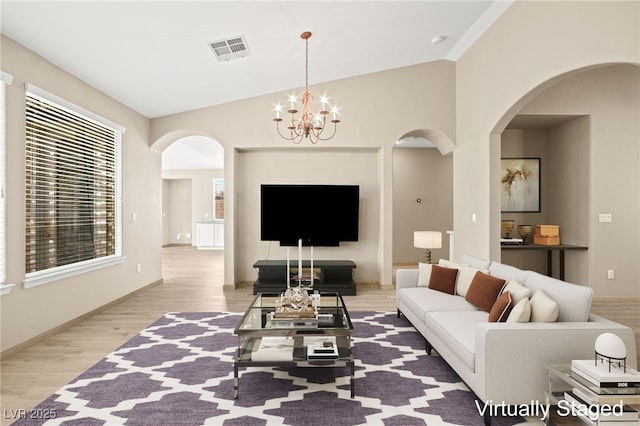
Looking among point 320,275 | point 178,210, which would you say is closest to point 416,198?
point 320,275

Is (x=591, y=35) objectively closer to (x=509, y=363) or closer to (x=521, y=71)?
(x=521, y=71)

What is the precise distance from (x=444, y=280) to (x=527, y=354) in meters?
1.69

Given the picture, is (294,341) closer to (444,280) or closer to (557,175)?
(444,280)

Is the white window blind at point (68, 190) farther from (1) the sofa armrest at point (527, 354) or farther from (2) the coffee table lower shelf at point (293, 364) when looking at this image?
(1) the sofa armrest at point (527, 354)

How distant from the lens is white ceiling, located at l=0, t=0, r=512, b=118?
315cm

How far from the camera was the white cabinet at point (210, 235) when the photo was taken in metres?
11.5

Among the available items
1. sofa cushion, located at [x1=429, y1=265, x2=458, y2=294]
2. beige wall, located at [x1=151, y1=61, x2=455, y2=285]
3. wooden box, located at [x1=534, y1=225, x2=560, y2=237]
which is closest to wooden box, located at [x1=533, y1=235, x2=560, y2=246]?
wooden box, located at [x1=534, y1=225, x2=560, y2=237]

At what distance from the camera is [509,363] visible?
219cm

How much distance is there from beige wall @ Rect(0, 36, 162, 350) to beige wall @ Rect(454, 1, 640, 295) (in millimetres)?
4762

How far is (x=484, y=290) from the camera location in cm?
320

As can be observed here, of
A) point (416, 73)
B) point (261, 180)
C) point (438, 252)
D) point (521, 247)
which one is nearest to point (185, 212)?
point (261, 180)

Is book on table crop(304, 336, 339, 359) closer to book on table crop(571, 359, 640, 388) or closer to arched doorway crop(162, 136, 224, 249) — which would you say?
book on table crop(571, 359, 640, 388)

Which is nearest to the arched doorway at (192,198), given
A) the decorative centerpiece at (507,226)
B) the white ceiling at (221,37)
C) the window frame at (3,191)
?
the white ceiling at (221,37)

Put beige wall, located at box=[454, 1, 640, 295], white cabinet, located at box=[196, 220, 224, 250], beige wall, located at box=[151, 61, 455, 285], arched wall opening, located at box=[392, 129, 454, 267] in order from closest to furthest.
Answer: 1. beige wall, located at box=[454, 1, 640, 295]
2. beige wall, located at box=[151, 61, 455, 285]
3. arched wall opening, located at box=[392, 129, 454, 267]
4. white cabinet, located at box=[196, 220, 224, 250]
